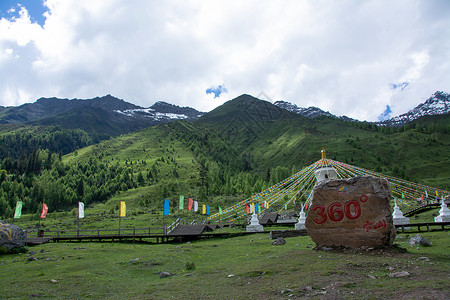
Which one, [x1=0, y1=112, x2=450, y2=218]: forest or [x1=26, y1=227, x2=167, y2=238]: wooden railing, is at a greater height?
[x1=0, y1=112, x2=450, y2=218]: forest

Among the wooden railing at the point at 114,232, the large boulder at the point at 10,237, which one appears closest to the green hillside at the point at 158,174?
the wooden railing at the point at 114,232

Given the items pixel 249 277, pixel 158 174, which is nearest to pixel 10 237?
pixel 249 277

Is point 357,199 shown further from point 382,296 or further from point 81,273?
point 81,273

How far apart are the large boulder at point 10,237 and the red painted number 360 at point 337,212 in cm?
1925

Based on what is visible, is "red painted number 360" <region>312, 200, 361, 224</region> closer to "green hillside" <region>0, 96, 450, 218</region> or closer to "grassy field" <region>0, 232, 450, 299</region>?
"grassy field" <region>0, 232, 450, 299</region>

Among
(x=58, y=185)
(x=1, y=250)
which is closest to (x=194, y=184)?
(x=58, y=185)

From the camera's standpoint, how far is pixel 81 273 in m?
12.8

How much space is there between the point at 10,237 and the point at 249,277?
17582mm

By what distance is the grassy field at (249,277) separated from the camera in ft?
25.6

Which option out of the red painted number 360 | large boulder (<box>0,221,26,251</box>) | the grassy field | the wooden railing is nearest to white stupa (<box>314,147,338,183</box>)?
the grassy field

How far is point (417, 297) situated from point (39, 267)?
51.5 feet

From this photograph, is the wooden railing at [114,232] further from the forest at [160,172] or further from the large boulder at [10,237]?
the forest at [160,172]

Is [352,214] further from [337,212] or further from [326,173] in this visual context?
[326,173]

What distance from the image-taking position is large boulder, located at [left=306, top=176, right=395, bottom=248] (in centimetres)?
1327
